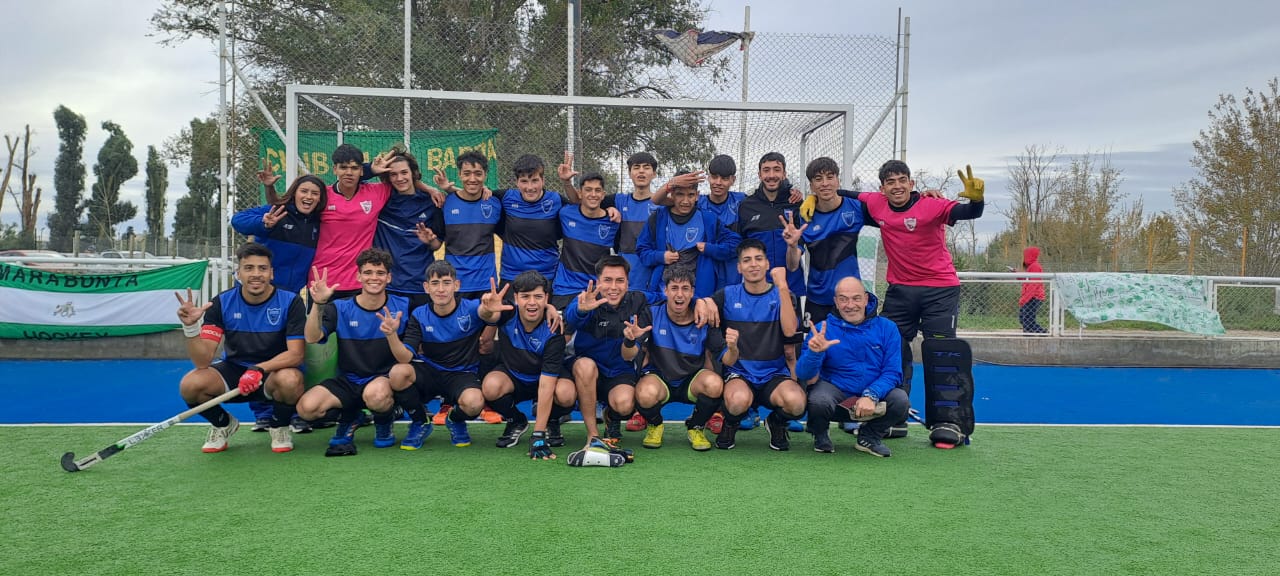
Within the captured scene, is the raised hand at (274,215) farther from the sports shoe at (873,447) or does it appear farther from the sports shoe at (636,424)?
the sports shoe at (873,447)

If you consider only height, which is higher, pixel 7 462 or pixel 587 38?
pixel 587 38

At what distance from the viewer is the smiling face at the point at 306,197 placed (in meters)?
4.90

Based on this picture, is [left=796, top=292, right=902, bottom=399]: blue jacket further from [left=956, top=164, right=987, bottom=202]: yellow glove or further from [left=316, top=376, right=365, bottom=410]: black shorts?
[left=316, top=376, right=365, bottom=410]: black shorts

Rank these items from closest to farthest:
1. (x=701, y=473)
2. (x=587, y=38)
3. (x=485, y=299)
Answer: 1. (x=701, y=473)
2. (x=485, y=299)
3. (x=587, y=38)

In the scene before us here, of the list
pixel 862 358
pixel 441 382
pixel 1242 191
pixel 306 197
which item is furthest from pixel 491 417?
pixel 1242 191

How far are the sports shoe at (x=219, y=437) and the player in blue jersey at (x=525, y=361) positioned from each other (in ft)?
4.86

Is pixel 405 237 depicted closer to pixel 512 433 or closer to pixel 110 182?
pixel 512 433

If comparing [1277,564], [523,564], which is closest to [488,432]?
[523,564]

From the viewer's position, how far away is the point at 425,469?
395 centimetres

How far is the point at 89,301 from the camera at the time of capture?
850cm

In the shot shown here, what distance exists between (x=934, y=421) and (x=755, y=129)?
3892 mm

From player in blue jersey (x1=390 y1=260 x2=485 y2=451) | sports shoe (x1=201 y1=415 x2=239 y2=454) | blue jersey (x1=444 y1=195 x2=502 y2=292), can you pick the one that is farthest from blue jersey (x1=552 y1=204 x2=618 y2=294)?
sports shoe (x1=201 y1=415 x2=239 y2=454)

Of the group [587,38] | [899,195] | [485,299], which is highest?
[587,38]

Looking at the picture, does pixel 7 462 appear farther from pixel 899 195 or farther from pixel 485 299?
pixel 899 195
